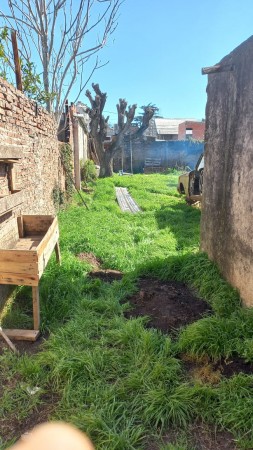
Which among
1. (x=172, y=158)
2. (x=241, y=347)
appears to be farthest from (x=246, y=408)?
(x=172, y=158)

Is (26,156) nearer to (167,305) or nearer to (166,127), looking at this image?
(167,305)

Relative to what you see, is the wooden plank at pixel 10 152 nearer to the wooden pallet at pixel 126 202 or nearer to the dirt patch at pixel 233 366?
the dirt patch at pixel 233 366

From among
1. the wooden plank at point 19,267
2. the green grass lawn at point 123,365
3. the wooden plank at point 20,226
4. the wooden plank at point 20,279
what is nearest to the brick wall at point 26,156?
the wooden plank at point 20,226

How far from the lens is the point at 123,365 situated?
284 centimetres

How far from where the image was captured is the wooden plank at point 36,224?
4.85 meters

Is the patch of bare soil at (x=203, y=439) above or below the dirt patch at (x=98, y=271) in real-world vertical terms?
below

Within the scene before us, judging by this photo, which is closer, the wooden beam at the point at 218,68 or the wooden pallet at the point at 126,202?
the wooden beam at the point at 218,68

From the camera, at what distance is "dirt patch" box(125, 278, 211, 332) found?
3613 mm

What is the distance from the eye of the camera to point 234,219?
12.9ft

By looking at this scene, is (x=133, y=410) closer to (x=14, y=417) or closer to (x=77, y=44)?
(x=14, y=417)

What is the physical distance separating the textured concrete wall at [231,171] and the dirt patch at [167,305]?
609 millimetres

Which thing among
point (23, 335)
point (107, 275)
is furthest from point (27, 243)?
point (23, 335)

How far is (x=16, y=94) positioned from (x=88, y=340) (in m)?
3.89

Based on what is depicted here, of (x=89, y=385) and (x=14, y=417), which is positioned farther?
(x=89, y=385)
